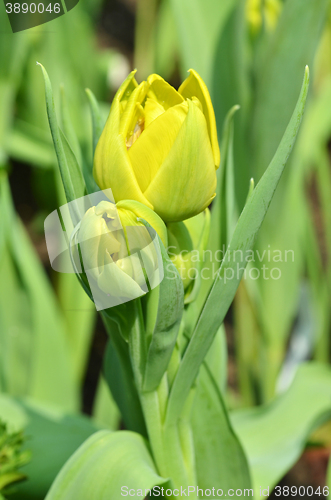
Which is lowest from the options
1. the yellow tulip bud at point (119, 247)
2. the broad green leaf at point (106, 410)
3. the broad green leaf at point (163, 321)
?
the broad green leaf at point (106, 410)

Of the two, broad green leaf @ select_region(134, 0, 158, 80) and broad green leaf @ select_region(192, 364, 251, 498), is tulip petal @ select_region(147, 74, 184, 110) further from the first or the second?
broad green leaf @ select_region(134, 0, 158, 80)

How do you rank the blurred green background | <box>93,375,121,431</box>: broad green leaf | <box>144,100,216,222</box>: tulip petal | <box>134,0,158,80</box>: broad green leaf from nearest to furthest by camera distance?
<box>144,100,216,222</box>: tulip petal, the blurred green background, <box>93,375,121,431</box>: broad green leaf, <box>134,0,158,80</box>: broad green leaf

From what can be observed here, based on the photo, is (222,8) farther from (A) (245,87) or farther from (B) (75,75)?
(B) (75,75)

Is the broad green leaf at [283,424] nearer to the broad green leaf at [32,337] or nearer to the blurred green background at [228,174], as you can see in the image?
the blurred green background at [228,174]

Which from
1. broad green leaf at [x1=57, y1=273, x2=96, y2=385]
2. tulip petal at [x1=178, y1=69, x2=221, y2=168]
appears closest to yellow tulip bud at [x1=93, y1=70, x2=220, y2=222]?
tulip petal at [x1=178, y1=69, x2=221, y2=168]

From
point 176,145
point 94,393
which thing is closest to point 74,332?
point 94,393

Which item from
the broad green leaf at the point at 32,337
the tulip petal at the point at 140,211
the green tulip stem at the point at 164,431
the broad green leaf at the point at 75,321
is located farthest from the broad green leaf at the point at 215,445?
the broad green leaf at the point at 75,321
